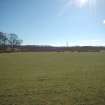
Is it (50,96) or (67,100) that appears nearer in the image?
(67,100)

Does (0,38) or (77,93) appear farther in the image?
(0,38)

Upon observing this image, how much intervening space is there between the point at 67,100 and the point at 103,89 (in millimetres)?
2892

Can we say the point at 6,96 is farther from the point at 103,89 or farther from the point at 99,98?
the point at 103,89

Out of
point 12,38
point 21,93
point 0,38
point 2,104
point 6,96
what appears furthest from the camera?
point 12,38

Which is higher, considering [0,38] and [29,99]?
[0,38]

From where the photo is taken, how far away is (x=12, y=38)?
134000 millimetres

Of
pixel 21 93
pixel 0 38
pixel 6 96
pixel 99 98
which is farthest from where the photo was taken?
pixel 0 38

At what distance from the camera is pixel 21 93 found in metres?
8.92

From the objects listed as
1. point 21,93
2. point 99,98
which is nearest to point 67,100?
point 99,98

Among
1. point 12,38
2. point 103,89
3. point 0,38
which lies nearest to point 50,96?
point 103,89

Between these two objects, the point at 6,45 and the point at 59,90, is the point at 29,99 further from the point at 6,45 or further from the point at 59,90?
the point at 6,45

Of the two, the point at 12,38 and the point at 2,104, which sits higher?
the point at 12,38

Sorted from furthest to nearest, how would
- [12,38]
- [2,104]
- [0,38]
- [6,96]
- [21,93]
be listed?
[12,38] < [0,38] < [21,93] < [6,96] < [2,104]

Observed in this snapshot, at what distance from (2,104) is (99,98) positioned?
14.6 ft
